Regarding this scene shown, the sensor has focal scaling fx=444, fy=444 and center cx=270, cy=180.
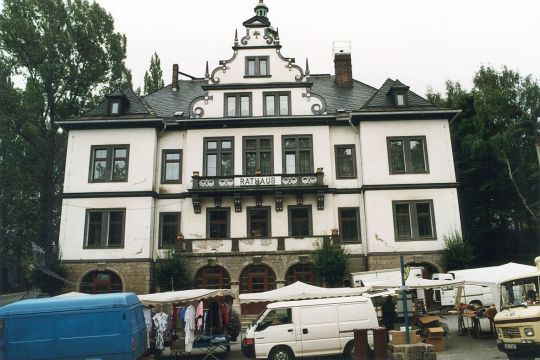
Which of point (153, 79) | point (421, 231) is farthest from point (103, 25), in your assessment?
point (421, 231)

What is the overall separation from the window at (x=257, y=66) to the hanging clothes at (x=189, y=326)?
684 inches

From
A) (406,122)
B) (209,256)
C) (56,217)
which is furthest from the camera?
(56,217)

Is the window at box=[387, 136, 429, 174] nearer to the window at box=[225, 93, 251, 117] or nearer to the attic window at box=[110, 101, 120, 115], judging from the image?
the window at box=[225, 93, 251, 117]

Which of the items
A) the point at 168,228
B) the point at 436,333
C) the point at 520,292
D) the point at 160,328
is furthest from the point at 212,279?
the point at 520,292

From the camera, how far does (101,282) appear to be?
85.7ft

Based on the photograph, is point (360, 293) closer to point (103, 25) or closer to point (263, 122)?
point (263, 122)

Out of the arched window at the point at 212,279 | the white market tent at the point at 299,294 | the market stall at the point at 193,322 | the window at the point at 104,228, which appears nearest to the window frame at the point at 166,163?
the window at the point at 104,228

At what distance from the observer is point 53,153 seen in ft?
115

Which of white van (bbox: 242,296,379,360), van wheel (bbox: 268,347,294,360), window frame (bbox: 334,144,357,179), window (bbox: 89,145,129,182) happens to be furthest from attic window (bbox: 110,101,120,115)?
van wheel (bbox: 268,347,294,360)

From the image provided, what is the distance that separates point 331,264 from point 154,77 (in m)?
28.3

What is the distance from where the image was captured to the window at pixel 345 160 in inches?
1104

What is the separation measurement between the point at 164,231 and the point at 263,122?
30.3ft

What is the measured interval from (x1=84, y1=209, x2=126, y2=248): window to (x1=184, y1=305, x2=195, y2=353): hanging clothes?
11.1m

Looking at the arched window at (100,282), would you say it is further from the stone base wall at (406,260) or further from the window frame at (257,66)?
the window frame at (257,66)
